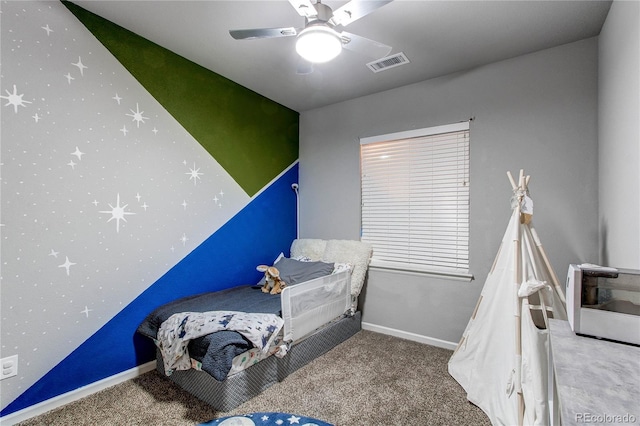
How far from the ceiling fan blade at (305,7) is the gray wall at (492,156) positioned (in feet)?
6.02

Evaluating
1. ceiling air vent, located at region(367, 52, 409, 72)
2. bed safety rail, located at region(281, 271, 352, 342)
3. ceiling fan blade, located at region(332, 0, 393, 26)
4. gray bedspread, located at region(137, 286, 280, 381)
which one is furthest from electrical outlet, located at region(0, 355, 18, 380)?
ceiling air vent, located at region(367, 52, 409, 72)

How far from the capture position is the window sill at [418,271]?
290 cm

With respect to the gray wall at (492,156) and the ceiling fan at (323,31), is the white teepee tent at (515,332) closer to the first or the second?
the gray wall at (492,156)

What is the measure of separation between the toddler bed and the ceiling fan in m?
1.66

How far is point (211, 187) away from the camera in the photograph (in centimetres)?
297

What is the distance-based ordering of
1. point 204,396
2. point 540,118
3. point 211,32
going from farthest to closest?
point 540,118 → point 211,32 → point 204,396

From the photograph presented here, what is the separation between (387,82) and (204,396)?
3.19 meters

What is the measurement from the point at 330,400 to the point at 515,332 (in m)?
1.28

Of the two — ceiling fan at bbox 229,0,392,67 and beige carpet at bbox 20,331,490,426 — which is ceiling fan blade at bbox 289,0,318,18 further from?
beige carpet at bbox 20,331,490,426

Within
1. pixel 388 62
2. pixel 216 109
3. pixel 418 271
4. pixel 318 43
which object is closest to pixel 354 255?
pixel 418 271

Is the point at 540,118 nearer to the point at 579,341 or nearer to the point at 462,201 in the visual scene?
the point at 462,201

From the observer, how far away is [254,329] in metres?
2.06

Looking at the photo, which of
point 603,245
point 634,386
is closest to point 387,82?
point 603,245

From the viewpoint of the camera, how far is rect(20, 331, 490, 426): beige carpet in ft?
6.26
